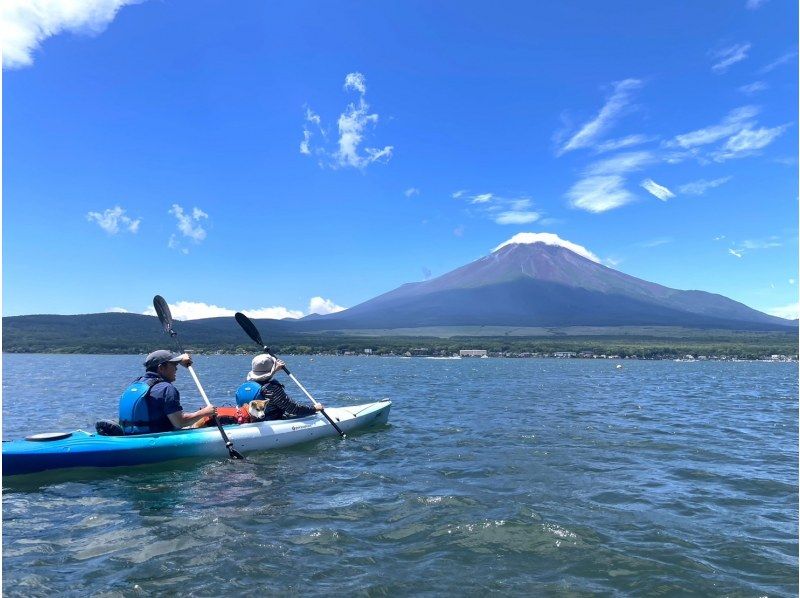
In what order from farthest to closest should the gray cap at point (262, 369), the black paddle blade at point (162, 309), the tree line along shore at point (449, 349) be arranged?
the tree line along shore at point (449, 349)
the black paddle blade at point (162, 309)
the gray cap at point (262, 369)

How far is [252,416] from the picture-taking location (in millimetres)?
14867

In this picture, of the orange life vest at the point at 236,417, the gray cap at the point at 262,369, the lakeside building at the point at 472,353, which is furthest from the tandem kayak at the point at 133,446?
the lakeside building at the point at 472,353

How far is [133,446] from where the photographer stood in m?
12.0

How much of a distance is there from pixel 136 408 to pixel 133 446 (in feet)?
2.85

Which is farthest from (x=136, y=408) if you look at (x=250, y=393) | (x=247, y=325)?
(x=247, y=325)

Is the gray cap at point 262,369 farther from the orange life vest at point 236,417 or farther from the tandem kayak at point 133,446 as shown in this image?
the tandem kayak at point 133,446

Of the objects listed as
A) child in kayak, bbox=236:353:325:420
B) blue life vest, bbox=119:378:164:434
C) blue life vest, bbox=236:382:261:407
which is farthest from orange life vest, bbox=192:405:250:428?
blue life vest, bbox=119:378:164:434

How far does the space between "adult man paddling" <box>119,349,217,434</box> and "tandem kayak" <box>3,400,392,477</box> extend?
32 cm

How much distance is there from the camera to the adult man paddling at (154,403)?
12.1 m

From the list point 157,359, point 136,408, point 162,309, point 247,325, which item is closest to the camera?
point 157,359

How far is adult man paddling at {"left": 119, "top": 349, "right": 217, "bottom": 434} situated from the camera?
12.1 metres

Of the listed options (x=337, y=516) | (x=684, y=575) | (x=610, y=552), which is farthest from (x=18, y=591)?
(x=684, y=575)

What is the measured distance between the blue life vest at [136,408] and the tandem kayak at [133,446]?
0.97ft

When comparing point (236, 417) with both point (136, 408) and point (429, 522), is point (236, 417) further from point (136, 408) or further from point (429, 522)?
point (429, 522)
